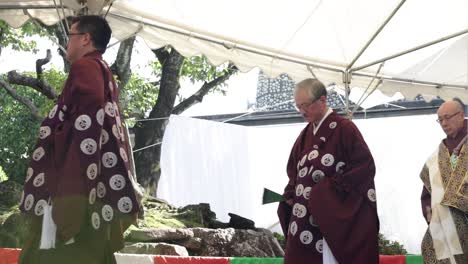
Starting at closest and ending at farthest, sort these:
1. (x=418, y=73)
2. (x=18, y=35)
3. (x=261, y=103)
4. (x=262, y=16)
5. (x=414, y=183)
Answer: (x=262, y=16)
(x=418, y=73)
(x=414, y=183)
(x=18, y=35)
(x=261, y=103)

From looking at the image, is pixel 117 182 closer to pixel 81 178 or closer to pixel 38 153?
pixel 81 178

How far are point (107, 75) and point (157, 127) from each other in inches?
308

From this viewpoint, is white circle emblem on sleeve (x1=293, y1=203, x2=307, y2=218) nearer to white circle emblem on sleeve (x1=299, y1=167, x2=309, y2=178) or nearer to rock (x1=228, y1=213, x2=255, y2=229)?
white circle emblem on sleeve (x1=299, y1=167, x2=309, y2=178)

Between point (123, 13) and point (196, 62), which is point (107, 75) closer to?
point (123, 13)

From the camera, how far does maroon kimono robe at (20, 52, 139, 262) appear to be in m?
2.35

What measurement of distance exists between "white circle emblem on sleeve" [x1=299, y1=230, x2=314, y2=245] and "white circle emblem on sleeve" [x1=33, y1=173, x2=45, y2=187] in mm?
1498

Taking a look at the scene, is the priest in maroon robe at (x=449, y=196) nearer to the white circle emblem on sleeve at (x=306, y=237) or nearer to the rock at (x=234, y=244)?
the white circle emblem on sleeve at (x=306, y=237)

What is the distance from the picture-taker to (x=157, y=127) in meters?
10.4

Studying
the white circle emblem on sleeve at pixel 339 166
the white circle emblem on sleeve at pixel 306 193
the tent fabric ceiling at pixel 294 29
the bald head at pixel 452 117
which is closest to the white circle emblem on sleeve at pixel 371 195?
the white circle emblem on sleeve at pixel 339 166

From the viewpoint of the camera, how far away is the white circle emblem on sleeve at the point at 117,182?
251 centimetres

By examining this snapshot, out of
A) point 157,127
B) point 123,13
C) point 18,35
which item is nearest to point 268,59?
point 123,13

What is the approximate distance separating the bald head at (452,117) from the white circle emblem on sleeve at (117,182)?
2350mm

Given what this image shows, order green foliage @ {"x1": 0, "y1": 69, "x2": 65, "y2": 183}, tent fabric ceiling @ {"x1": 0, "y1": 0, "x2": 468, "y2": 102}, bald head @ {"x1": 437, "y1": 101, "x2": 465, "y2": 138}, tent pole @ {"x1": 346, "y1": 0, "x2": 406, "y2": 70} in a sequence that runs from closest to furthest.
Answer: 1. bald head @ {"x1": 437, "y1": 101, "x2": 465, "y2": 138}
2. tent fabric ceiling @ {"x1": 0, "y1": 0, "x2": 468, "y2": 102}
3. tent pole @ {"x1": 346, "y1": 0, "x2": 406, "y2": 70}
4. green foliage @ {"x1": 0, "y1": 69, "x2": 65, "y2": 183}

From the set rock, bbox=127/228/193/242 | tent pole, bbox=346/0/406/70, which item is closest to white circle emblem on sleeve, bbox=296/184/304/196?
tent pole, bbox=346/0/406/70
